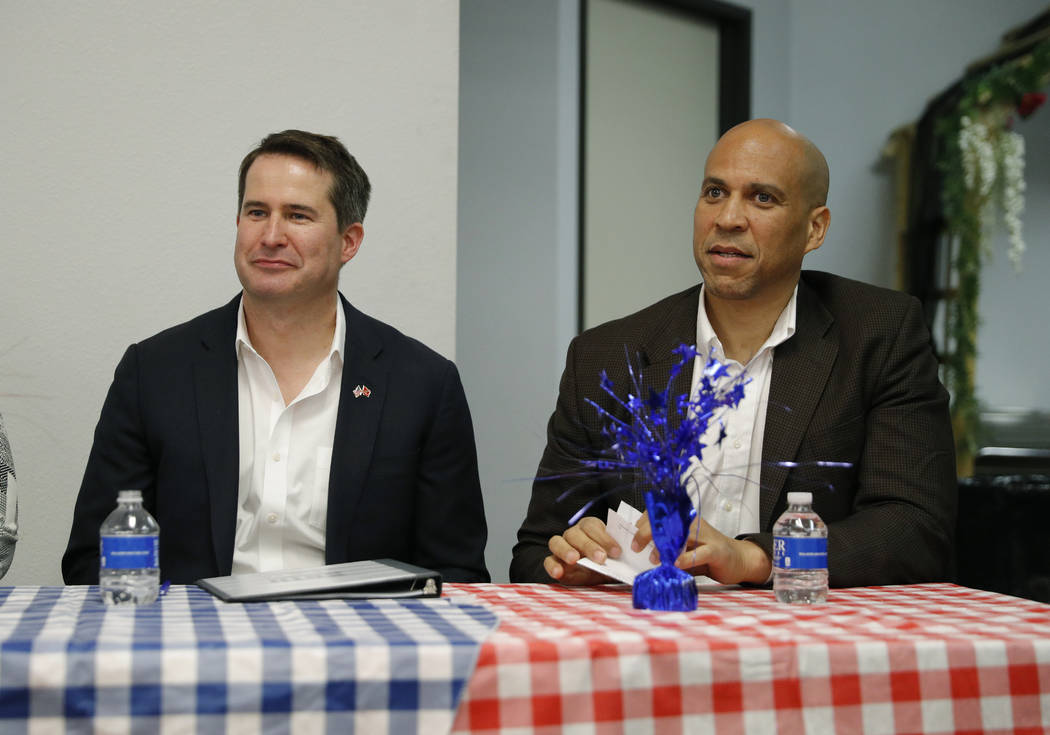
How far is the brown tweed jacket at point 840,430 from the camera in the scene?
206 centimetres

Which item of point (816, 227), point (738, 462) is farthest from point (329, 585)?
point (816, 227)

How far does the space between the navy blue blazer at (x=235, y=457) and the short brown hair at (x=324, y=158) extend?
0.22 meters

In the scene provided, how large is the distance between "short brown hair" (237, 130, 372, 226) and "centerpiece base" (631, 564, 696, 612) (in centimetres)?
120

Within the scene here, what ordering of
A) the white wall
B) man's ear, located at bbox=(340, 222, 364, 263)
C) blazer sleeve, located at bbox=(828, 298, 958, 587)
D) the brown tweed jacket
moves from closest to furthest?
blazer sleeve, located at bbox=(828, 298, 958, 587) → the brown tweed jacket → man's ear, located at bbox=(340, 222, 364, 263) → the white wall

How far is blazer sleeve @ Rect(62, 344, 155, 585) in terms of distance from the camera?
7.39 feet

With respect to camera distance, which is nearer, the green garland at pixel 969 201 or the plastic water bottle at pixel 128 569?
the plastic water bottle at pixel 128 569

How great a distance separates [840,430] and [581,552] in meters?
0.66

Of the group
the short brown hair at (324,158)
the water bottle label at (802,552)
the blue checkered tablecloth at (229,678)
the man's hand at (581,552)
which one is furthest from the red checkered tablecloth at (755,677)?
the short brown hair at (324,158)

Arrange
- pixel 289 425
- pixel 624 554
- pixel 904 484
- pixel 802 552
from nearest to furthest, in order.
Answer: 1. pixel 802 552
2. pixel 624 554
3. pixel 904 484
4. pixel 289 425

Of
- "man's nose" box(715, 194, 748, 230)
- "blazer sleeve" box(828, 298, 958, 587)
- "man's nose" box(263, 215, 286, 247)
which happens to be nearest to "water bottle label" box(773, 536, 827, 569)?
"blazer sleeve" box(828, 298, 958, 587)

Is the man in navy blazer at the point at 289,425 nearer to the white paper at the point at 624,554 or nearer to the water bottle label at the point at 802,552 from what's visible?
the white paper at the point at 624,554

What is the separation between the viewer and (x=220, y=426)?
227 cm

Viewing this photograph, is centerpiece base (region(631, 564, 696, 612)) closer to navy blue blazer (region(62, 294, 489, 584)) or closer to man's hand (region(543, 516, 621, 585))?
man's hand (region(543, 516, 621, 585))

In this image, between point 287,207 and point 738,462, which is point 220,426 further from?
Result: point 738,462
